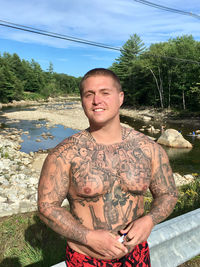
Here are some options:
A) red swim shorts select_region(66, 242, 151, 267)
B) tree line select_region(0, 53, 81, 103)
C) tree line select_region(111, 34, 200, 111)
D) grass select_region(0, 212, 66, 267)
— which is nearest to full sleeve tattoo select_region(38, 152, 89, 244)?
red swim shorts select_region(66, 242, 151, 267)

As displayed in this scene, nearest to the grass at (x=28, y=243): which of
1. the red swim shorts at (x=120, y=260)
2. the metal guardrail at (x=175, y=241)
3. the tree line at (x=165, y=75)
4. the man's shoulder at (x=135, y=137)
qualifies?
the red swim shorts at (x=120, y=260)

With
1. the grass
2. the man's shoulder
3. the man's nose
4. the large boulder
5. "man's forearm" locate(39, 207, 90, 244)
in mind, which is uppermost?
the man's nose

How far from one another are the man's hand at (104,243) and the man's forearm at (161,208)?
35 cm

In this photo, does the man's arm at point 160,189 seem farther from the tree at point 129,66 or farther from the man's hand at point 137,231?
the tree at point 129,66

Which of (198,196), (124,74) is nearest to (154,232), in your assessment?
(198,196)

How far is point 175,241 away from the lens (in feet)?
6.38

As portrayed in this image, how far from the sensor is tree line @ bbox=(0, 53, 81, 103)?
177 ft

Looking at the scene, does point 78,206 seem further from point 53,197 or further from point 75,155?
point 75,155

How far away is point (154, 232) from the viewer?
6.14 feet

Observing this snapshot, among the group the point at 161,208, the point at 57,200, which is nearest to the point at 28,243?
the point at 57,200

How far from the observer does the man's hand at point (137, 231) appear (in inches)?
62.6

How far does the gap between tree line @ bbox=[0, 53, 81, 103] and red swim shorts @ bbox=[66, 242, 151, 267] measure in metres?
54.5

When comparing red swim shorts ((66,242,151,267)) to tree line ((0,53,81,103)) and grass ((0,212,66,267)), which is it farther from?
tree line ((0,53,81,103))

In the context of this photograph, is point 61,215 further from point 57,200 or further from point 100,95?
point 100,95
